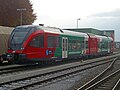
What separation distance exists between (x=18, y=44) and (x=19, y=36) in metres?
0.78

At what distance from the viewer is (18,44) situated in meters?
23.9

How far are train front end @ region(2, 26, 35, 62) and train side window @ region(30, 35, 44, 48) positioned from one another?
0.58 metres

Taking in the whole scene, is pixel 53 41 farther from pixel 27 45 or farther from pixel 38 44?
pixel 27 45

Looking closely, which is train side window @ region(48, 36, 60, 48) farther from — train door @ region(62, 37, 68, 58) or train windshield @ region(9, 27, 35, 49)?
train windshield @ region(9, 27, 35, 49)

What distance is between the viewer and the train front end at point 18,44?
23.5 m

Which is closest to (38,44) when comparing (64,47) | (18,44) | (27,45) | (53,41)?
(27,45)

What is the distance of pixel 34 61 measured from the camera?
24188 mm

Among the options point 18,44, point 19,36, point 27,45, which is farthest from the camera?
point 19,36

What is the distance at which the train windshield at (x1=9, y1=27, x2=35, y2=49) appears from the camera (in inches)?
943

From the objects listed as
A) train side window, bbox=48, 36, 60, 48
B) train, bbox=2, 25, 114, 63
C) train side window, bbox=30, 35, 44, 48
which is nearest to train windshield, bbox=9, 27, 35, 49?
train, bbox=2, 25, 114, 63

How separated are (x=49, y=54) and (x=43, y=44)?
143cm

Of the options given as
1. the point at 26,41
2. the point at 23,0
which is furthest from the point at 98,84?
the point at 23,0

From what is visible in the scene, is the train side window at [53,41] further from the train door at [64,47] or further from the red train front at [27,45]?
the train door at [64,47]

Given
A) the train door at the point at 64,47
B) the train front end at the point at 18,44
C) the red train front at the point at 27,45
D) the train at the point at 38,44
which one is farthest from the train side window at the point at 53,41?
the train front end at the point at 18,44
